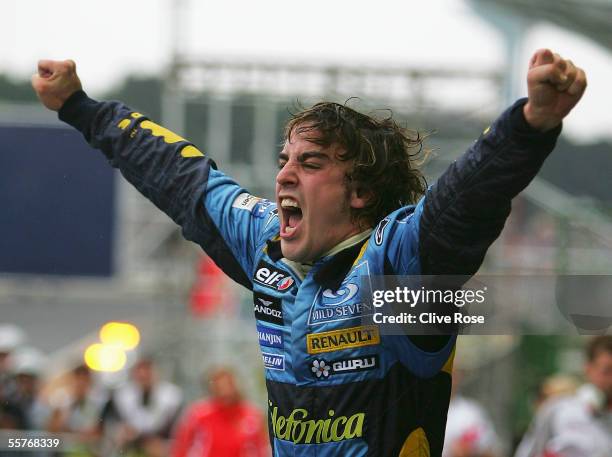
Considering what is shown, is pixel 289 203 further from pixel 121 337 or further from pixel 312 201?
pixel 121 337

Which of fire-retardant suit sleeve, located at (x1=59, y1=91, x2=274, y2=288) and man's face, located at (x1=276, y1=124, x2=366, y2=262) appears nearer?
man's face, located at (x1=276, y1=124, x2=366, y2=262)

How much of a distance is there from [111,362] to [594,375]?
4723 mm

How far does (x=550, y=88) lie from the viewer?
7.01 ft

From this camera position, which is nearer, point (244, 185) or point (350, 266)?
point (350, 266)

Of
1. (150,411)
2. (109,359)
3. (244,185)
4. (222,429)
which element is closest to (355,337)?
(222,429)

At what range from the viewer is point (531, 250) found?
5.96m

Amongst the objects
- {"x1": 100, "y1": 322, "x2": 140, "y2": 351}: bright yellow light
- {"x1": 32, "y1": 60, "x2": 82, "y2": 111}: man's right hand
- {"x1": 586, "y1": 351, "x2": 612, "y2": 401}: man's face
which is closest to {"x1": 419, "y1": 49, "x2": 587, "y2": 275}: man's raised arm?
{"x1": 32, "y1": 60, "x2": 82, "y2": 111}: man's right hand

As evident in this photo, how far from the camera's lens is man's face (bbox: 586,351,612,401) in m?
4.30

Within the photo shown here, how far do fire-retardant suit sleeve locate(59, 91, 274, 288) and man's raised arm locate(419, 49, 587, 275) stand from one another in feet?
2.13

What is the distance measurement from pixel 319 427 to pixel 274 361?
0.64ft

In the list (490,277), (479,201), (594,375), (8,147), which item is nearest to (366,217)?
(490,277)

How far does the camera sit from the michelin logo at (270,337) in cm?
265

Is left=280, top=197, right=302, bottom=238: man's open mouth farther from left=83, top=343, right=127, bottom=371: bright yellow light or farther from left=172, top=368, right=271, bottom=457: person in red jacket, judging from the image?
left=83, top=343, right=127, bottom=371: bright yellow light

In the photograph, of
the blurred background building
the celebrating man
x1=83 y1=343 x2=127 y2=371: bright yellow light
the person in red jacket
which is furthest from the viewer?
x1=83 y1=343 x2=127 y2=371: bright yellow light
